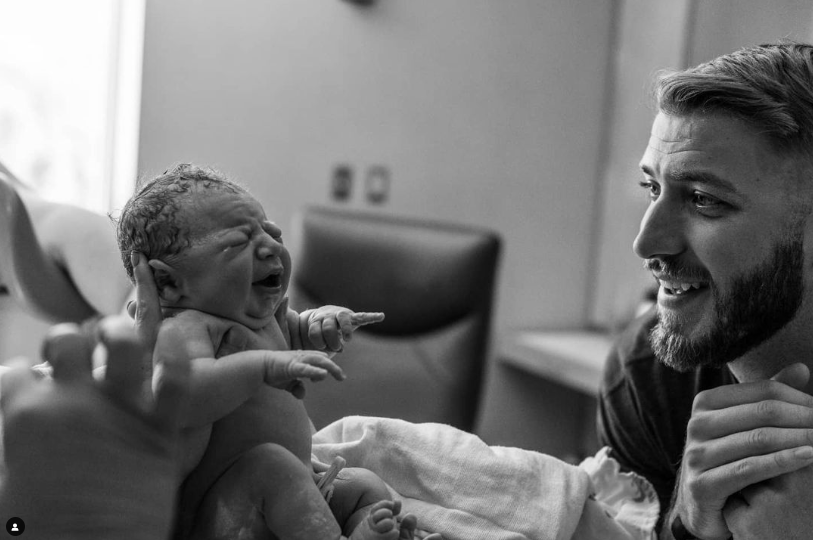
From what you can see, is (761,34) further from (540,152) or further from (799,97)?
(799,97)

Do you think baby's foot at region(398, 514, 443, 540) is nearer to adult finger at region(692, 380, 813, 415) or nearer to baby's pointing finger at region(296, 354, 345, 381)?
baby's pointing finger at region(296, 354, 345, 381)

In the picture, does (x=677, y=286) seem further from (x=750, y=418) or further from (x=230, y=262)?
(x=230, y=262)

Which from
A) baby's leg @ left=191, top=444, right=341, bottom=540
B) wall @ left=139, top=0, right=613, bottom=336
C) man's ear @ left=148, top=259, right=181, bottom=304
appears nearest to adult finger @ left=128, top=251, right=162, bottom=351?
man's ear @ left=148, top=259, right=181, bottom=304

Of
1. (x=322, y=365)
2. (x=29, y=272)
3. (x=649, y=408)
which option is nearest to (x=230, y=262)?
(x=322, y=365)

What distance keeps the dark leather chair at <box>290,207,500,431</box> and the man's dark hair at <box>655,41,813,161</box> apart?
97 centimetres

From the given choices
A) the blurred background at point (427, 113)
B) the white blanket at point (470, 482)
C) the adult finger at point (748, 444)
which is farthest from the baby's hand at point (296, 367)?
the blurred background at point (427, 113)

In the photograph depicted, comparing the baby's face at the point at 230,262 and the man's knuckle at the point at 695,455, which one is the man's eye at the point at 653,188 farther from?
the baby's face at the point at 230,262

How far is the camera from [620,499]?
988 mm

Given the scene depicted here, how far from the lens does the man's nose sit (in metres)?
0.98

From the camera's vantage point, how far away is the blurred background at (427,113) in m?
2.50

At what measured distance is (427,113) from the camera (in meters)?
3.00

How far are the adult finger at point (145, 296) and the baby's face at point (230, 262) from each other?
2cm

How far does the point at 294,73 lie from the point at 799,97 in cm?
204

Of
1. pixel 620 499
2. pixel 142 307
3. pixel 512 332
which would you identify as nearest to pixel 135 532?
pixel 142 307
